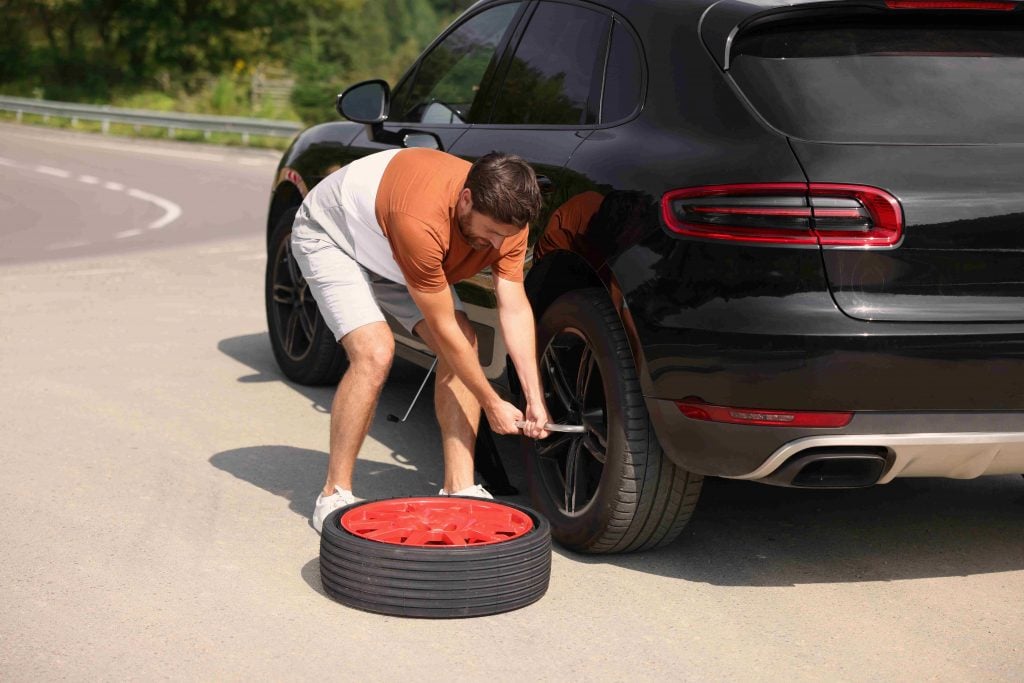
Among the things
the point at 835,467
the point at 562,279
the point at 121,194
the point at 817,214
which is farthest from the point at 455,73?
the point at 121,194

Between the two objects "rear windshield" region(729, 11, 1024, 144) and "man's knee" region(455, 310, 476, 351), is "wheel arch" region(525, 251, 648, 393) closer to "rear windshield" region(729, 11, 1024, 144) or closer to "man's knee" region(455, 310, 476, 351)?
"man's knee" region(455, 310, 476, 351)

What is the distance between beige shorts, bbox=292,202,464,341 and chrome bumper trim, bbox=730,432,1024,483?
1.48 m

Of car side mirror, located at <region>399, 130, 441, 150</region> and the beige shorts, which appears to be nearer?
the beige shorts

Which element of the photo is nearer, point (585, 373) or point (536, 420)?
point (536, 420)

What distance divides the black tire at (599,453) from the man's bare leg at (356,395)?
533 millimetres

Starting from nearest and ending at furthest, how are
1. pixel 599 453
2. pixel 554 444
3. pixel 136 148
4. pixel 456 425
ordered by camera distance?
pixel 599 453 < pixel 554 444 < pixel 456 425 < pixel 136 148

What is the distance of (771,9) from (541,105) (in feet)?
3.90

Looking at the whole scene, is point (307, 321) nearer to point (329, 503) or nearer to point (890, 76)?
point (329, 503)

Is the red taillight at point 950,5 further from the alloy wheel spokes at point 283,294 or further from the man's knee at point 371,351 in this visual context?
the alloy wheel spokes at point 283,294

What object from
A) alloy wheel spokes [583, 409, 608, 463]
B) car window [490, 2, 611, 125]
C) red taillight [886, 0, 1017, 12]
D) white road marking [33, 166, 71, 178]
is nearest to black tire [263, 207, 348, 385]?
car window [490, 2, 611, 125]

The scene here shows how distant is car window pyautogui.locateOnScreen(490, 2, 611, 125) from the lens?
500 centimetres

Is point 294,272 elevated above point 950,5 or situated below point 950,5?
below

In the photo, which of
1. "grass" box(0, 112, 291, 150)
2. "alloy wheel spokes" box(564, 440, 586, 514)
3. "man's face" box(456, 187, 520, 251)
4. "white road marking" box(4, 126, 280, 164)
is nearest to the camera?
"man's face" box(456, 187, 520, 251)

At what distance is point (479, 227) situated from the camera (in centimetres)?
445
